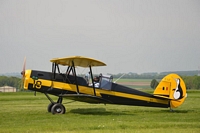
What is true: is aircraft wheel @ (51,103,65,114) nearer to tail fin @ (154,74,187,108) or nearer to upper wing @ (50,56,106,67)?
upper wing @ (50,56,106,67)

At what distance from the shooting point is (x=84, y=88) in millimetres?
14906

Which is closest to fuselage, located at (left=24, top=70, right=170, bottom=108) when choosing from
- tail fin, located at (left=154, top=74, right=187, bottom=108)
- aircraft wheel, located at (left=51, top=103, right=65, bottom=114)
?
aircraft wheel, located at (left=51, top=103, right=65, bottom=114)

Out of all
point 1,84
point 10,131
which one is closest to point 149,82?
point 1,84

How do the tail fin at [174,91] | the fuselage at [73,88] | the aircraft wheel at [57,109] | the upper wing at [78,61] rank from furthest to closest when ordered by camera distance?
the tail fin at [174,91] < the fuselage at [73,88] < the aircraft wheel at [57,109] < the upper wing at [78,61]

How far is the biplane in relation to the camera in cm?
1454

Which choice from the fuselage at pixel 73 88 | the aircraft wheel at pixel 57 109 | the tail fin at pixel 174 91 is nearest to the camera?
the aircraft wheel at pixel 57 109

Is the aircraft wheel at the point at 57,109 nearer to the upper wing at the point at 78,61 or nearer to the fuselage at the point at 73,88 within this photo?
the fuselage at the point at 73,88

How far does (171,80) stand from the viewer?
16047 millimetres

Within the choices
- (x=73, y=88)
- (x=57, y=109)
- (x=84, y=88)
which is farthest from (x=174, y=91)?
(x=57, y=109)

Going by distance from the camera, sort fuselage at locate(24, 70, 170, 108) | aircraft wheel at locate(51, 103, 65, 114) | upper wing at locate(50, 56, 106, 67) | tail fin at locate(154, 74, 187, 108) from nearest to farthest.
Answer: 1. upper wing at locate(50, 56, 106, 67)
2. aircraft wheel at locate(51, 103, 65, 114)
3. fuselage at locate(24, 70, 170, 108)
4. tail fin at locate(154, 74, 187, 108)

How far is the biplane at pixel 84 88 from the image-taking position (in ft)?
47.7

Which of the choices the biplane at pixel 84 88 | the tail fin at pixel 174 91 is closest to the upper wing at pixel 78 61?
the biplane at pixel 84 88

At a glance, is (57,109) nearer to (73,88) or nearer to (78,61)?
(73,88)

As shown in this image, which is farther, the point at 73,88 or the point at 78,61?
the point at 73,88
